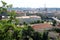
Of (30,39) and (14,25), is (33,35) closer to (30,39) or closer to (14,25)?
(30,39)

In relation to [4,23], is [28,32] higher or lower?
lower

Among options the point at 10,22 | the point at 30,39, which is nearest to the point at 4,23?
the point at 10,22

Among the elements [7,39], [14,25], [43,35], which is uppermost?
[14,25]

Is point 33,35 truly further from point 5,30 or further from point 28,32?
point 5,30

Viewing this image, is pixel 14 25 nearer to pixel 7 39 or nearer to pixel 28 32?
pixel 7 39

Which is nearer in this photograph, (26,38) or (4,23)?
(4,23)

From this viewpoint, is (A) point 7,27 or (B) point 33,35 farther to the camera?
(B) point 33,35

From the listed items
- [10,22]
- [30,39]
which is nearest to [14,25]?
[10,22]

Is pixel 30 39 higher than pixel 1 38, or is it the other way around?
pixel 1 38
